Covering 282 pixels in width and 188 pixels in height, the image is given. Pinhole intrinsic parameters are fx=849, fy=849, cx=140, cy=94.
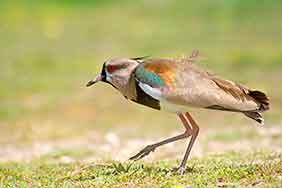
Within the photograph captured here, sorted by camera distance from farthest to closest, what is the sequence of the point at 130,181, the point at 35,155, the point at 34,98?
the point at 34,98 → the point at 35,155 → the point at 130,181

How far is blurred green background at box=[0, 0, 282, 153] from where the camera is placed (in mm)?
15086

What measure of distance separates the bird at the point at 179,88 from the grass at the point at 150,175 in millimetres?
339

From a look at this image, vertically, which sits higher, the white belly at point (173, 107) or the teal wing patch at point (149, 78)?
the teal wing patch at point (149, 78)

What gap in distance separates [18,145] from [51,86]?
15.9 feet

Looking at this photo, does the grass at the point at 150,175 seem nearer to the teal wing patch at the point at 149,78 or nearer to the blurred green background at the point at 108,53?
the teal wing patch at the point at 149,78

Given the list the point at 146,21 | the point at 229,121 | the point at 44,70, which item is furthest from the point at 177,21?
the point at 229,121

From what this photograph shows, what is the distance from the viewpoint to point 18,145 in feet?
44.4

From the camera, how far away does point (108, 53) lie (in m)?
22.1

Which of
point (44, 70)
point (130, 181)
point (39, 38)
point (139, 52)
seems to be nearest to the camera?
point (130, 181)

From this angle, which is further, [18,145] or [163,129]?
[163,129]

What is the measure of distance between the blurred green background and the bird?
1.84 metres

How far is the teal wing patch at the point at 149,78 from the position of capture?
7586 millimetres

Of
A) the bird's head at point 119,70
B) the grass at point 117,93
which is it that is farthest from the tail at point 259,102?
the bird's head at point 119,70

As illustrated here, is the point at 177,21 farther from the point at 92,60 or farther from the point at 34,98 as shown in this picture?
the point at 34,98
